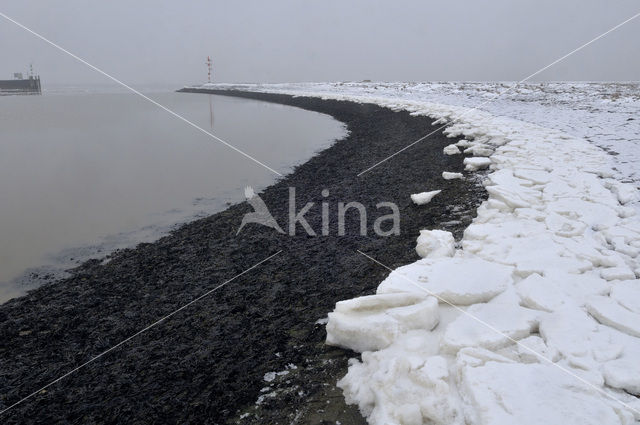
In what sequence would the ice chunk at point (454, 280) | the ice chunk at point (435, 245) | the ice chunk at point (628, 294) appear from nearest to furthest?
the ice chunk at point (628, 294), the ice chunk at point (454, 280), the ice chunk at point (435, 245)

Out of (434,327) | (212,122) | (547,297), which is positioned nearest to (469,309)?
(434,327)

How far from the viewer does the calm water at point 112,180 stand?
5.97 m

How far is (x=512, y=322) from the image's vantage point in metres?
2.53

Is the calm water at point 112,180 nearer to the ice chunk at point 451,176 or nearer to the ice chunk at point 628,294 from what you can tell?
the ice chunk at point 451,176

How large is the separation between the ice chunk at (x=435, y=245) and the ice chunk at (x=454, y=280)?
0.34 metres

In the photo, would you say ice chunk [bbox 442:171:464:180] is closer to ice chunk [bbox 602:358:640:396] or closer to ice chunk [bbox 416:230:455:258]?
ice chunk [bbox 416:230:455:258]

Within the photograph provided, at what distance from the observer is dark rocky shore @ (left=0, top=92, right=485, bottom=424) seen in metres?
2.50

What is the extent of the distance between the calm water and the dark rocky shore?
0.99 metres

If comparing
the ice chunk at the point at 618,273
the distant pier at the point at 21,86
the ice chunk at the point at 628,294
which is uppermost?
the distant pier at the point at 21,86

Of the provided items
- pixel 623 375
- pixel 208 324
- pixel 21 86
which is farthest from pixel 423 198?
pixel 21 86

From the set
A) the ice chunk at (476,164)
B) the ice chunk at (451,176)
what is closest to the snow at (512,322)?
the ice chunk at (451,176)

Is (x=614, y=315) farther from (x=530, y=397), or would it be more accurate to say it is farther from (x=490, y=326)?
(x=530, y=397)

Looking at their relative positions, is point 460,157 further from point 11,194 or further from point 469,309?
point 11,194

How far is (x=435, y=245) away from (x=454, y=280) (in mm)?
977
